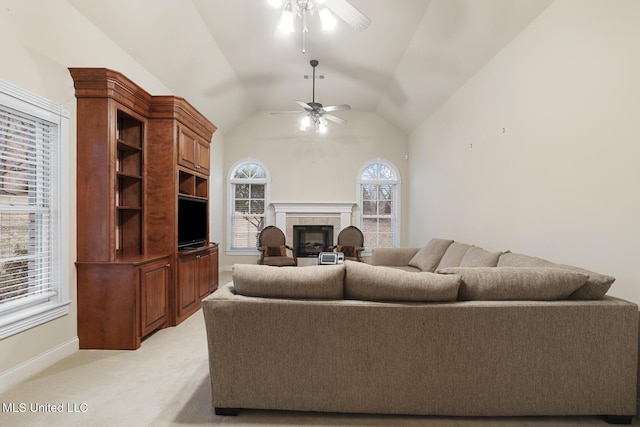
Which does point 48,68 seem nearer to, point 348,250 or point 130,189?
point 130,189

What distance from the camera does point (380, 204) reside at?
23.5ft

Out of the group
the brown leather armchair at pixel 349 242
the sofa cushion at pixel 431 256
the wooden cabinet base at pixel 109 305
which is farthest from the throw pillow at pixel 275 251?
the wooden cabinet base at pixel 109 305

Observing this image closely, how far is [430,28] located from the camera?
12.0 ft

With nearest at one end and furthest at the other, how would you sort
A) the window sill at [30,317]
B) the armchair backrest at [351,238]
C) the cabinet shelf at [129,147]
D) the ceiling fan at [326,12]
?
the window sill at [30,317], the ceiling fan at [326,12], the cabinet shelf at [129,147], the armchair backrest at [351,238]

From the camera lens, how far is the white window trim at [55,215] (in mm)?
2221

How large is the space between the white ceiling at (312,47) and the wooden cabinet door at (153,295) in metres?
2.39

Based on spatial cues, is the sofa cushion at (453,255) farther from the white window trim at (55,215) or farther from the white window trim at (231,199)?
the white window trim at (231,199)

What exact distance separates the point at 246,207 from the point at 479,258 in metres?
5.19

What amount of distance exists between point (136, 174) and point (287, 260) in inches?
110

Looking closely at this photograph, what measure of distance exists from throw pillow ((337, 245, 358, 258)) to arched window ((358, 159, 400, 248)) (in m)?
1.14

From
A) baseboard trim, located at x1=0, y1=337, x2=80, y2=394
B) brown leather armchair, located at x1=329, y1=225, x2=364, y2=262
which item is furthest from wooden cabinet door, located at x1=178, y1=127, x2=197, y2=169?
brown leather armchair, located at x1=329, y1=225, x2=364, y2=262

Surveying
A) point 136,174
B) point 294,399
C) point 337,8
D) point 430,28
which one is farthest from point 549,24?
point 136,174

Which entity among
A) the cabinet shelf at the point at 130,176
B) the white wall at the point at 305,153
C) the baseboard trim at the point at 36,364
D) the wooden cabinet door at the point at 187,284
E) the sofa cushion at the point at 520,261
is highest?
the white wall at the point at 305,153

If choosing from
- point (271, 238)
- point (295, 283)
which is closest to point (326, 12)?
point (295, 283)
